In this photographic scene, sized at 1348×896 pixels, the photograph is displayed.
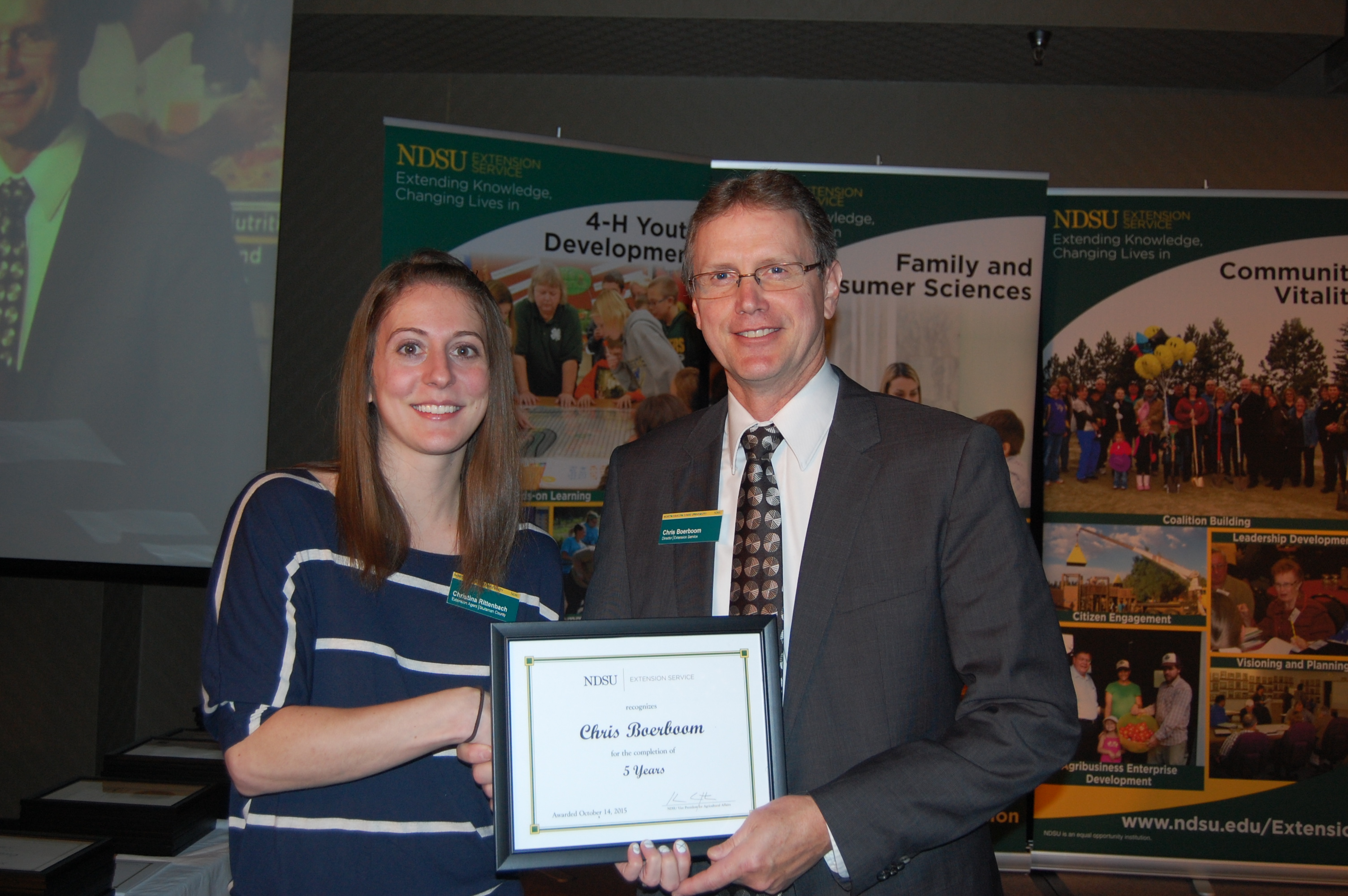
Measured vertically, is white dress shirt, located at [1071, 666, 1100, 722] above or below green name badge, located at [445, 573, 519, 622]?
below

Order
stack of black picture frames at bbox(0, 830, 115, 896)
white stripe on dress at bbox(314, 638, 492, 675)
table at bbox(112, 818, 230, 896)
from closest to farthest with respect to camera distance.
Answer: white stripe on dress at bbox(314, 638, 492, 675), stack of black picture frames at bbox(0, 830, 115, 896), table at bbox(112, 818, 230, 896)

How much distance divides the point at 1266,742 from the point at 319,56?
669cm

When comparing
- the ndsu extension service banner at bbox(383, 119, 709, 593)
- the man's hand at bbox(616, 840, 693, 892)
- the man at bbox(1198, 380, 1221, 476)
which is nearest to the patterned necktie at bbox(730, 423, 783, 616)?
the man's hand at bbox(616, 840, 693, 892)

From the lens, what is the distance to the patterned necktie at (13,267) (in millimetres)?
4004

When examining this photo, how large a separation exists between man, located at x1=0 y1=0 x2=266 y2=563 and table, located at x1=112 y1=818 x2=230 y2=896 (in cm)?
170

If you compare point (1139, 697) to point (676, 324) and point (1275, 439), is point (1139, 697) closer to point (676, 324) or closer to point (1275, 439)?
point (1275, 439)

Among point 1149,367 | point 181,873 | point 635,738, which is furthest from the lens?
point 1149,367

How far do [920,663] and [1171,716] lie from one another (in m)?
4.01

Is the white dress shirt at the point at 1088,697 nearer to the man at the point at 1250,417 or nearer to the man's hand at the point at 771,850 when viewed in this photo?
the man at the point at 1250,417

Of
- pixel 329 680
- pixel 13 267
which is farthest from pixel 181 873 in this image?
pixel 13 267

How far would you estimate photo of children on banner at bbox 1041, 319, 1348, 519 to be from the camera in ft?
16.5

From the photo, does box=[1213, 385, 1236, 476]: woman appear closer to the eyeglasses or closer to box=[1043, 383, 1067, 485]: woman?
box=[1043, 383, 1067, 485]: woman

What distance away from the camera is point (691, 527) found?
192cm

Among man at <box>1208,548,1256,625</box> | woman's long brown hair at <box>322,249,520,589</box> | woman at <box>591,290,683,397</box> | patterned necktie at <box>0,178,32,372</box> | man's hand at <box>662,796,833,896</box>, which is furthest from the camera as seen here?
man at <box>1208,548,1256,625</box>
